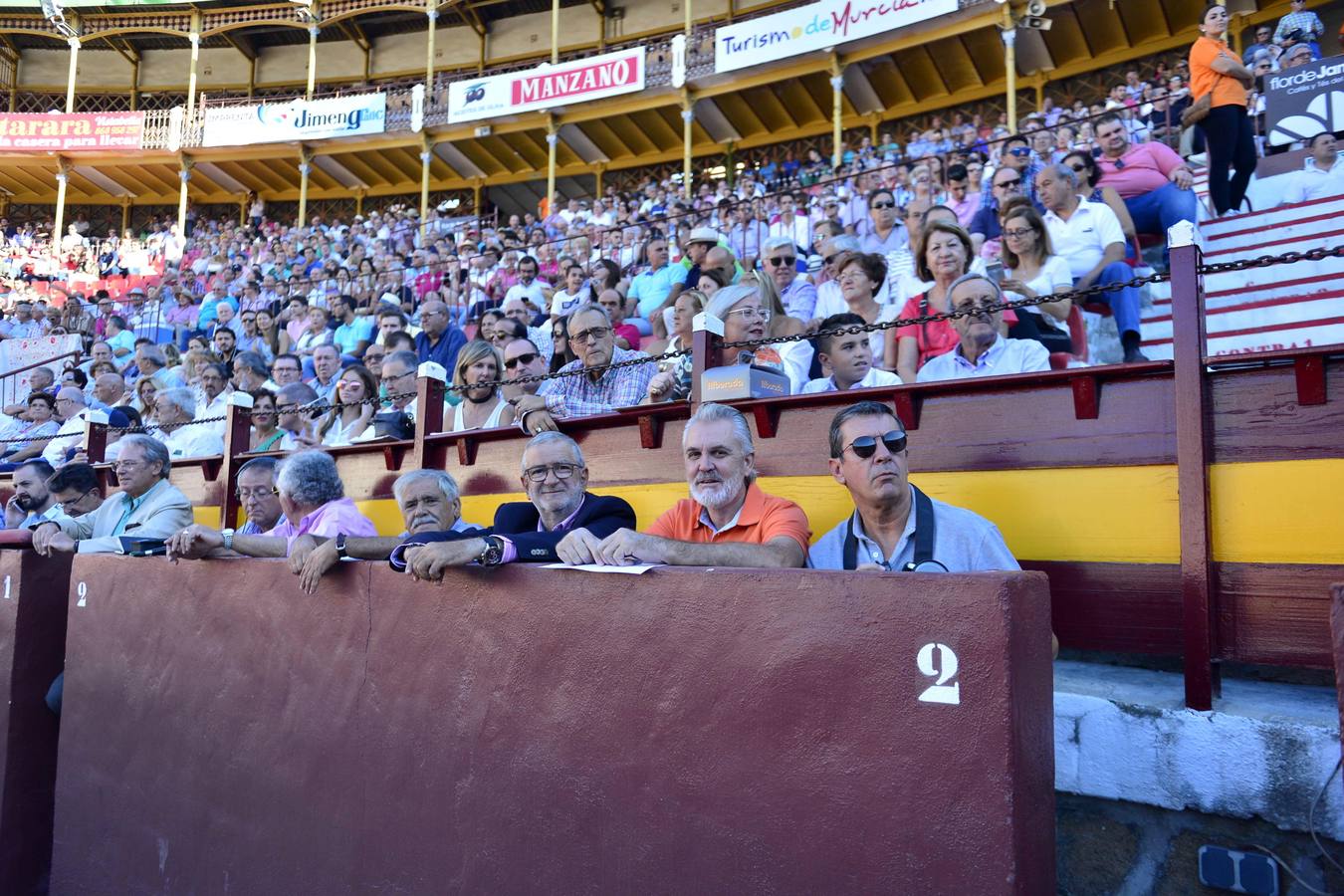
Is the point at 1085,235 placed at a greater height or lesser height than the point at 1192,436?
greater

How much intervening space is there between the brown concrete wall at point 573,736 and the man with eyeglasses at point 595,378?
237 centimetres

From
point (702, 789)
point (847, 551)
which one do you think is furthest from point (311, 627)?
point (847, 551)

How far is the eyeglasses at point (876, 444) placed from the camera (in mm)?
2768

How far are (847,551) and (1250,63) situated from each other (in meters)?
11.2

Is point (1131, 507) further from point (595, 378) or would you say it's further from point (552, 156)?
point (552, 156)

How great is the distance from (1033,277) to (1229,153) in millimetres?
2740

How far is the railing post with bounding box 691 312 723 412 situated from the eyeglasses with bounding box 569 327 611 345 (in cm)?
102

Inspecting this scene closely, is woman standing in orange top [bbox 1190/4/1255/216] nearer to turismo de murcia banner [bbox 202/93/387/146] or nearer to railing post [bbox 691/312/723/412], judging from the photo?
railing post [bbox 691/312/723/412]

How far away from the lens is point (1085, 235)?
221 inches

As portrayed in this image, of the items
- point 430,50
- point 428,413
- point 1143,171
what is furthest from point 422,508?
point 430,50

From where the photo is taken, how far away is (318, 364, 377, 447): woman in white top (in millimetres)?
6506

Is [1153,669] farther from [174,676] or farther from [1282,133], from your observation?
[1282,133]

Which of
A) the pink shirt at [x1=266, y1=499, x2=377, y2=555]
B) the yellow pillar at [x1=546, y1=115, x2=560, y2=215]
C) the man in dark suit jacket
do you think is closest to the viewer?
the man in dark suit jacket

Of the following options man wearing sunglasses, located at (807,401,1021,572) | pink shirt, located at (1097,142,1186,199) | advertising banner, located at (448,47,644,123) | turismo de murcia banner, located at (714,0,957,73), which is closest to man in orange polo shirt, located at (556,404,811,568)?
man wearing sunglasses, located at (807,401,1021,572)
